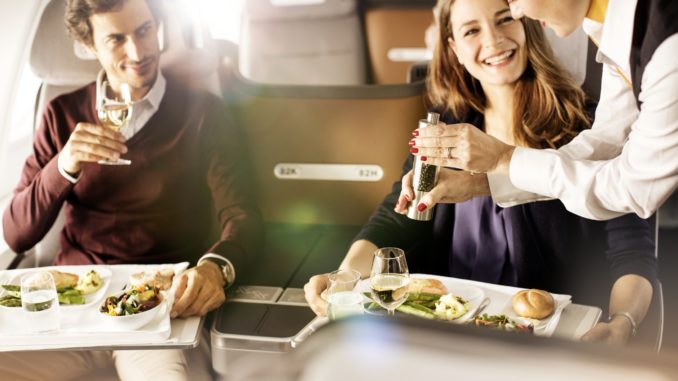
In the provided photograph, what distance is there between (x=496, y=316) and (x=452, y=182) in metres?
0.30

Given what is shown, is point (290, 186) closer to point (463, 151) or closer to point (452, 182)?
point (452, 182)

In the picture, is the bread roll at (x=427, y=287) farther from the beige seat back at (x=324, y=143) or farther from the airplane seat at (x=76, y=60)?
the airplane seat at (x=76, y=60)

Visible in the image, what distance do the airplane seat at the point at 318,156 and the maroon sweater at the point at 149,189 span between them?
0.35 ft

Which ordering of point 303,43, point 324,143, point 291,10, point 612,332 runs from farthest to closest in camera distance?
1. point 303,43
2. point 291,10
3. point 324,143
4. point 612,332

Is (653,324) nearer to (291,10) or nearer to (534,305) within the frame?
(534,305)

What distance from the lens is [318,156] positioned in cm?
202

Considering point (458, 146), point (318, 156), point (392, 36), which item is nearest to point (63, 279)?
point (318, 156)

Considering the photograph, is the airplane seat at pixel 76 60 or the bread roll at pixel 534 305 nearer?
the bread roll at pixel 534 305

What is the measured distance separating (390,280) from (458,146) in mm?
258

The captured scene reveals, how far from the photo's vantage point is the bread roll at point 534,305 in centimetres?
138

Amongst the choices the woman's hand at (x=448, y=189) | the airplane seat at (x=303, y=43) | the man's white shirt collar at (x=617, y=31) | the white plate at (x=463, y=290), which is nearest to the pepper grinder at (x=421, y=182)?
the woman's hand at (x=448, y=189)

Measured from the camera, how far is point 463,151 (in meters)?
1.40

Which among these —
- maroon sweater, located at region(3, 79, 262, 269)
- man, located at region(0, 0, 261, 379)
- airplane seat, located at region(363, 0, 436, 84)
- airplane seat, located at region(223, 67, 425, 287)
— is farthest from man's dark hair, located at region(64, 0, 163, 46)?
airplane seat, located at region(363, 0, 436, 84)

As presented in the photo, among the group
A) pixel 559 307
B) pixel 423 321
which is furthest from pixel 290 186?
pixel 423 321
